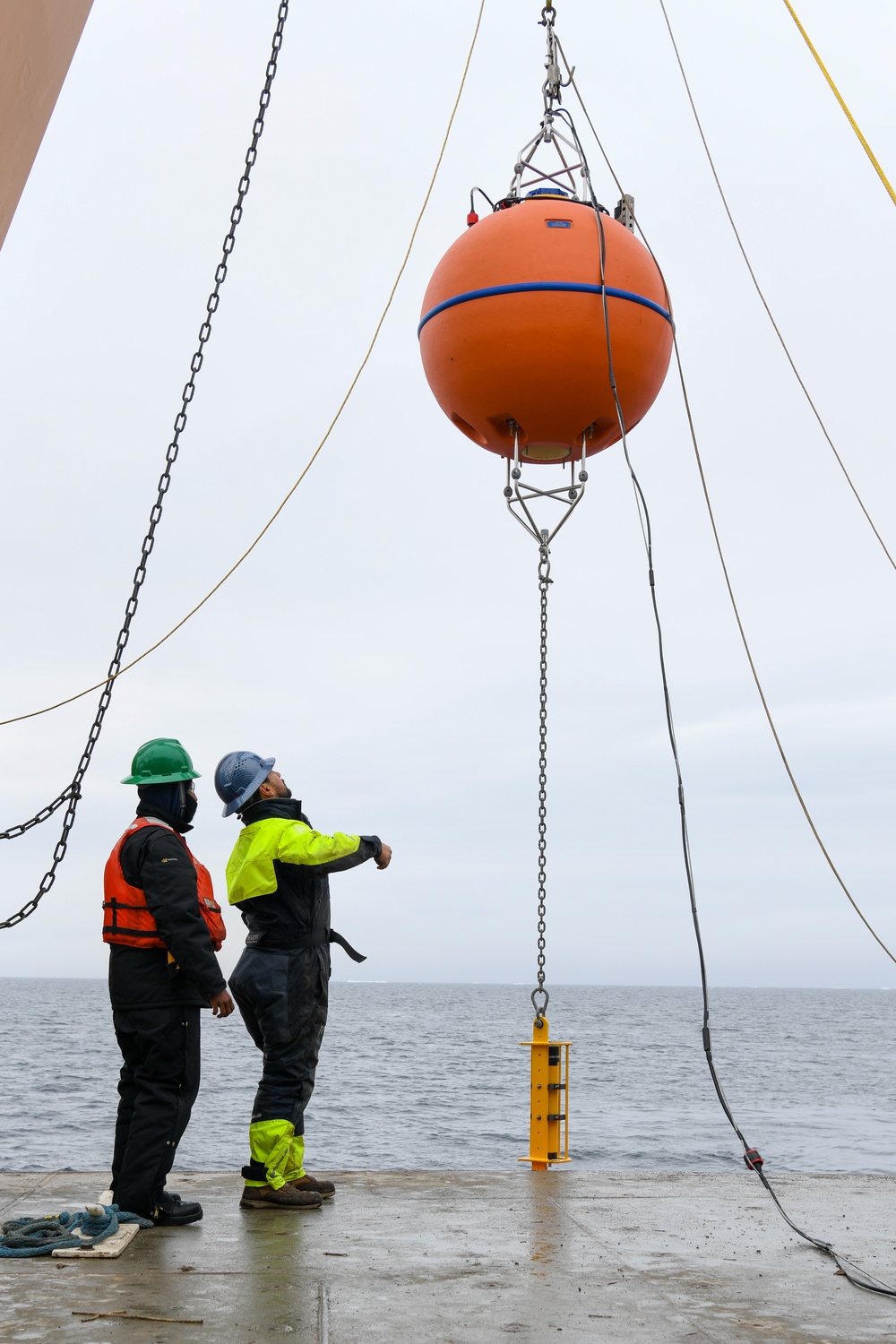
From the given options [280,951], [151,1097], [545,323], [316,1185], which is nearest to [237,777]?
[280,951]

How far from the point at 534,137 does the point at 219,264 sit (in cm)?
157

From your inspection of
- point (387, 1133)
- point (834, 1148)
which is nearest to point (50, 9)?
point (387, 1133)

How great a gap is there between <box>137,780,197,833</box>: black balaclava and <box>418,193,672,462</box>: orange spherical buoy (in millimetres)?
1953

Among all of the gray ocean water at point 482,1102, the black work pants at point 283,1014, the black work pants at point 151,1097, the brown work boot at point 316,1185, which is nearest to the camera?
the black work pants at point 151,1097

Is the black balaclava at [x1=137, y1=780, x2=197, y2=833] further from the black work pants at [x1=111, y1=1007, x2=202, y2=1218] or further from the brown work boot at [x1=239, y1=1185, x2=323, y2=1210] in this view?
the brown work boot at [x1=239, y1=1185, x2=323, y2=1210]

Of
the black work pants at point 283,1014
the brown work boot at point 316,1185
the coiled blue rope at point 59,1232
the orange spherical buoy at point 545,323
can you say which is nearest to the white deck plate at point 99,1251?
the coiled blue rope at point 59,1232

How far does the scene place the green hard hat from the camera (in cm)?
462

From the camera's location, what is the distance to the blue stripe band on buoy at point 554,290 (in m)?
4.77

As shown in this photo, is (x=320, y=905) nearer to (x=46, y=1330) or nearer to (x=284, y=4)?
(x=46, y=1330)

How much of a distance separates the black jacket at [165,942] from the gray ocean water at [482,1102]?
12727mm

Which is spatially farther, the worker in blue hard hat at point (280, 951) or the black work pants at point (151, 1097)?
the worker in blue hard hat at point (280, 951)

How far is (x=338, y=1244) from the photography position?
4051 millimetres

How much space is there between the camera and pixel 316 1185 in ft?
16.2

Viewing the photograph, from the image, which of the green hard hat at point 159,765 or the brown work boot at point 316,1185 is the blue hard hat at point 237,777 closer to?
the green hard hat at point 159,765
